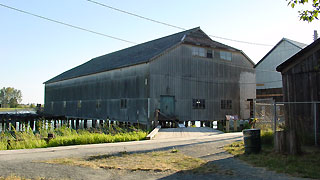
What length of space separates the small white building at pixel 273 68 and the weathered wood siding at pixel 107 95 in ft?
54.5

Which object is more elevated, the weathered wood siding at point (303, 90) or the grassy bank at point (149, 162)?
the weathered wood siding at point (303, 90)

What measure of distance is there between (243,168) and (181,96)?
18394 mm

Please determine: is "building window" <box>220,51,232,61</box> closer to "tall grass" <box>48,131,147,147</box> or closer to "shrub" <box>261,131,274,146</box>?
"tall grass" <box>48,131,147,147</box>

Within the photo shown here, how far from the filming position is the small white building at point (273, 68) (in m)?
34.6

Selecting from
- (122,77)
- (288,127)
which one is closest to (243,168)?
(288,127)

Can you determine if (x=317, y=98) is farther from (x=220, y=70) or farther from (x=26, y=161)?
(x=220, y=70)

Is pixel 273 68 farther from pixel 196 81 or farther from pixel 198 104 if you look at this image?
pixel 198 104

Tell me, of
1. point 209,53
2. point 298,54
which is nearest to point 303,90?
point 298,54

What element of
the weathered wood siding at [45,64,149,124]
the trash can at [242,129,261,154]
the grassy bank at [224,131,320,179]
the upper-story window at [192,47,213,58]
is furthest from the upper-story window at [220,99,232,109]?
the trash can at [242,129,261,154]

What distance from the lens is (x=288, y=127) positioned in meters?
14.1

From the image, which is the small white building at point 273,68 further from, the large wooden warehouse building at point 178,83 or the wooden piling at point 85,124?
the wooden piling at point 85,124

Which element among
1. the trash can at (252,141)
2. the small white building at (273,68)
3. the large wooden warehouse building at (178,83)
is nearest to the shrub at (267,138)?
the trash can at (252,141)

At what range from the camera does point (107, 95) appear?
105 feet

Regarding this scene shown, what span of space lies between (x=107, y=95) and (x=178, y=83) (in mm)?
9180
